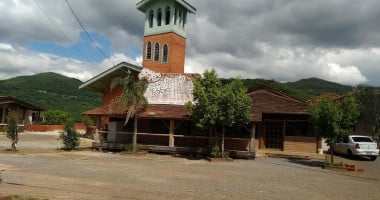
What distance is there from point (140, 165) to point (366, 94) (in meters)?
25.8

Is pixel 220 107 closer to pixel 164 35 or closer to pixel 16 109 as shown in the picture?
pixel 164 35

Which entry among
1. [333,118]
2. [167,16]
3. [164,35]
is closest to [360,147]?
[333,118]

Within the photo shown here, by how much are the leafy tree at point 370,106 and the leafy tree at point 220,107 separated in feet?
56.1

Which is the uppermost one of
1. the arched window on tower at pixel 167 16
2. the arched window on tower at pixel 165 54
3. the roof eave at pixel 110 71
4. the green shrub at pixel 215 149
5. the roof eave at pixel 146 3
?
the roof eave at pixel 146 3

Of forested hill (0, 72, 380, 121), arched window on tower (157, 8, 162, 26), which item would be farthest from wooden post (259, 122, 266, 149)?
forested hill (0, 72, 380, 121)

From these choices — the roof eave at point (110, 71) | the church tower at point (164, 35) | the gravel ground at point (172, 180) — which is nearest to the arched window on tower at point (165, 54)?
the church tower at point (164, 35)

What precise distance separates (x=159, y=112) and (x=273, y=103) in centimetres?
827

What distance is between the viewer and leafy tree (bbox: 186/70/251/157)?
881 inches

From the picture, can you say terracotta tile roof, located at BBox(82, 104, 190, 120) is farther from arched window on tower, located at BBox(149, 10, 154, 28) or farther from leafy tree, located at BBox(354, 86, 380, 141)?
leafy tree, located at BBox(354, 86, 380, 141)

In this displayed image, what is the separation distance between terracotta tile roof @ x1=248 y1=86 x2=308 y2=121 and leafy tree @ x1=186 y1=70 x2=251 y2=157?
2.40 metres

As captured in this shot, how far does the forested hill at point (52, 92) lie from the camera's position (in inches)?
3665

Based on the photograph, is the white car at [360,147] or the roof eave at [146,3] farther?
the roof eave at [146,3]

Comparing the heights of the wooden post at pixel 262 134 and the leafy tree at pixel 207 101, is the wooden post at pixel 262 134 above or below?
below

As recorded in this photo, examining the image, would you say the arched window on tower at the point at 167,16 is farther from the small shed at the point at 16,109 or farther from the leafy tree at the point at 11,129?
the small shed at the point at 16,109
